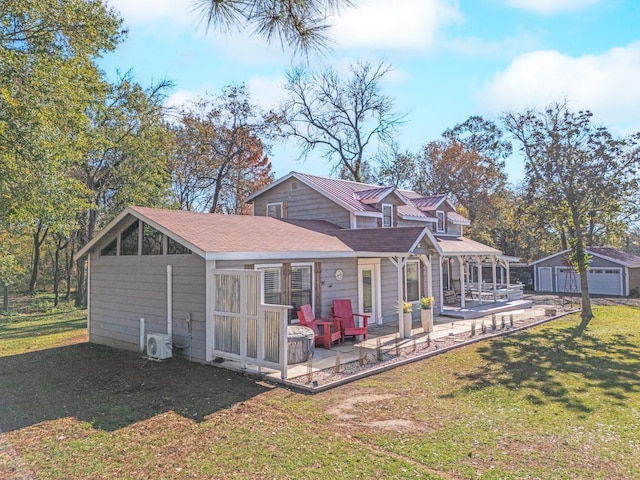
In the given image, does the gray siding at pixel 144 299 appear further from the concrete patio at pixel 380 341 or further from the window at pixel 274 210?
the window at pixel 274 210

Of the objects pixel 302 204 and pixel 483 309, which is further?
pixel 302 204

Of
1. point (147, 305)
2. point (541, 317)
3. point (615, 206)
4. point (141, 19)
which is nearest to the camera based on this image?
point (141, 19)

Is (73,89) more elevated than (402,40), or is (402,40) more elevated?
(73,89)

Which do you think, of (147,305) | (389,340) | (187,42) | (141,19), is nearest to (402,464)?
(187,42)

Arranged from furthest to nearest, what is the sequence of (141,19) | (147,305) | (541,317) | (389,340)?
(541,317), (389,340), (147,305), (141,19)

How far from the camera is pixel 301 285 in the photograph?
37.2 ft

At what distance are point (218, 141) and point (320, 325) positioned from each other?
18620 millimetres

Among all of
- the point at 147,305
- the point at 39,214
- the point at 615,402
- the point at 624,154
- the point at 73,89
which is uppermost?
the point at 73,89

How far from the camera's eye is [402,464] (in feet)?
14.8

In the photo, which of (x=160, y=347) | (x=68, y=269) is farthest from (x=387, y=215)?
(x=68, y=269)

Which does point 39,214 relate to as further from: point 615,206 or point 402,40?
point 615,206

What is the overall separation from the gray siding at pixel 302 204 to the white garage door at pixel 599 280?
17829 millimetres

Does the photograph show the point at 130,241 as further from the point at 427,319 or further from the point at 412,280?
the point at 412,280

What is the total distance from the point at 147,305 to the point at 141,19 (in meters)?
7.62
